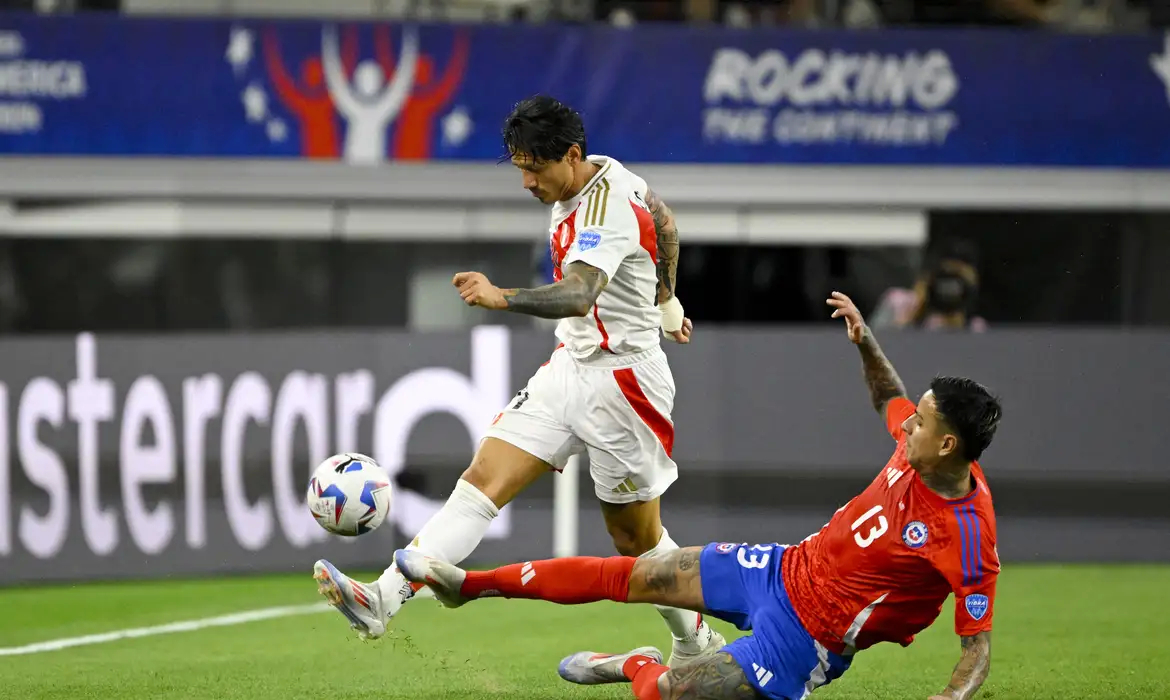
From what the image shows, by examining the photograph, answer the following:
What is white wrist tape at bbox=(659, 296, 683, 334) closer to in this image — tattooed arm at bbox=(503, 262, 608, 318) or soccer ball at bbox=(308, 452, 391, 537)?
tattooed arm at bbox=(503, 262, 608, 318)

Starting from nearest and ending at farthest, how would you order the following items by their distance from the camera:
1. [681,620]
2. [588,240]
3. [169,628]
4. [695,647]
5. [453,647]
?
[588,240], [681,620], [695,647], [453,647], [169,628]

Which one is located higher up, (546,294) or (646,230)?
(646,230)

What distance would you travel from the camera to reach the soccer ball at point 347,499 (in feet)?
20.6

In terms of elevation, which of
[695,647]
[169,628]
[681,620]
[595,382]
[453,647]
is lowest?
[169,628]

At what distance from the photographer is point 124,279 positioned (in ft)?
51.3

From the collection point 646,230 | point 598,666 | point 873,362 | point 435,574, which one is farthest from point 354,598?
point 873,362

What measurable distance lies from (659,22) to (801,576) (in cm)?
1009

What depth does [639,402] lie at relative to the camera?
6387mm

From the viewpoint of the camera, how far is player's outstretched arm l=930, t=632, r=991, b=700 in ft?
16.9

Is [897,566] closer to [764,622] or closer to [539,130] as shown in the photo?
[764,622]

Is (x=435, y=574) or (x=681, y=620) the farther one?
(x=681, y=620)

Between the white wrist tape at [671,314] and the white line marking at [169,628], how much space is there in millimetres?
3393

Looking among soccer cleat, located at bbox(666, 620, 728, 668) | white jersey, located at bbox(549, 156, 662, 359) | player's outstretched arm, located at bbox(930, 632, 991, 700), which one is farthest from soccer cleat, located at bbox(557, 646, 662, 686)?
player's outstretched arm, located at bbox(930, 632, 991, 700)

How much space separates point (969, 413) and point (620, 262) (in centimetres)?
152
